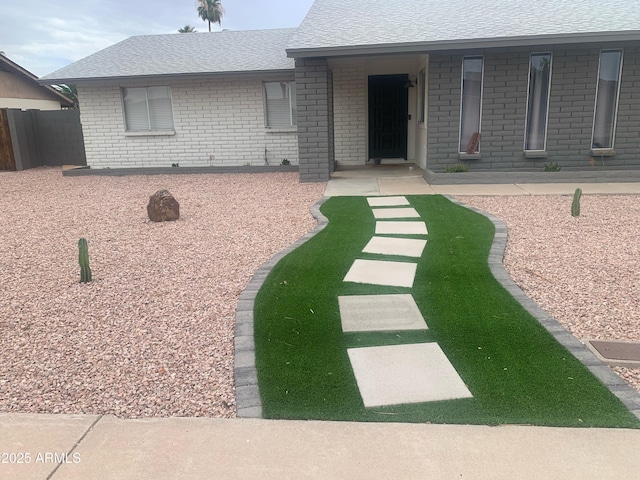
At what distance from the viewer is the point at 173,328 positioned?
4.11 metres

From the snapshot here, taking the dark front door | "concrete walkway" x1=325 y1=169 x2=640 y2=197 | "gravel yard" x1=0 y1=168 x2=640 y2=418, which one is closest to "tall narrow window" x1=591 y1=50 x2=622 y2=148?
"concrete walkway" x1=325 y1=169 x2=640 y2=197

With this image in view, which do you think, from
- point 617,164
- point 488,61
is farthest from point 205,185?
point 617,164

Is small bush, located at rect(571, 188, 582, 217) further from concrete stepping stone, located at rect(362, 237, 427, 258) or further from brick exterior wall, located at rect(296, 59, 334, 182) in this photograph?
brick exterior wall, located at rect(296, 59, 334, 182)

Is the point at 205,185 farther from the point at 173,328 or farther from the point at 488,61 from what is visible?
the point at 173,328

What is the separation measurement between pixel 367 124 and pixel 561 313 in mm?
11234

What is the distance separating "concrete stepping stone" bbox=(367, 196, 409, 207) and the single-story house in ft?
8.74

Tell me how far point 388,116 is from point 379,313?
11539mm

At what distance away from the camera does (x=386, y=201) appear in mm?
9289

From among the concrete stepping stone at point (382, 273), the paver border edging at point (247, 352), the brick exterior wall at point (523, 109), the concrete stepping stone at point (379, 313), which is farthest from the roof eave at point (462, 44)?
the concrete stepping stone at point (379, 313)

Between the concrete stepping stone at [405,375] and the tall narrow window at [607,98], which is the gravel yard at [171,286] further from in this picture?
the tall narrow window at [607,98]

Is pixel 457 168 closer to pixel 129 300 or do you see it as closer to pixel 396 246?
pixel 396 246

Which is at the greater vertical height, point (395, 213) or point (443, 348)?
point (395, 213)

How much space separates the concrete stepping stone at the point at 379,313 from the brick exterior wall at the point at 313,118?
24.7ft


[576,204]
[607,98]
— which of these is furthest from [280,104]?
[576,204]
